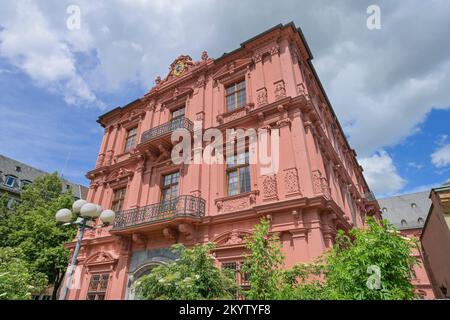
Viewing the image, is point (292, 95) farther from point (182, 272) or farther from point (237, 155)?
point (182, 272)

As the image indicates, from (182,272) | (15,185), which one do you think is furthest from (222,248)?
(15,185)

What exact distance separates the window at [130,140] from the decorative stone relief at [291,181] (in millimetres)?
11190

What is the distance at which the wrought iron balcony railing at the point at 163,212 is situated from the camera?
10.9 metres

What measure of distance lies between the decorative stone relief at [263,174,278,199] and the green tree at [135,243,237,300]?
146 inches

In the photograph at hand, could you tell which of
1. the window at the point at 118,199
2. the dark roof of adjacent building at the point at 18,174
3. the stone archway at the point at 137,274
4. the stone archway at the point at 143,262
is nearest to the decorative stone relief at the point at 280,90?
the stone archway at the point at 143,262

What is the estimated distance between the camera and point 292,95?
38.3ft

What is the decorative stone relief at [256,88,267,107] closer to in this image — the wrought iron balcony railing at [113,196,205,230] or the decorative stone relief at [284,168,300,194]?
the decorative stone relief at [284,168,300,194]

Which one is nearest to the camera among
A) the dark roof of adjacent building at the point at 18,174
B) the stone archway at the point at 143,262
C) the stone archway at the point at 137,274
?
the stone archway at the point at 143,262

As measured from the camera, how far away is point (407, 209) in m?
41.8

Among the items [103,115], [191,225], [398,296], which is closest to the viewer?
[398,296]

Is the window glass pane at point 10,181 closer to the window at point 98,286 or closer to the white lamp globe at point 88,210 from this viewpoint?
the window at point 98,286

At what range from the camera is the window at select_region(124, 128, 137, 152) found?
57.1 feet

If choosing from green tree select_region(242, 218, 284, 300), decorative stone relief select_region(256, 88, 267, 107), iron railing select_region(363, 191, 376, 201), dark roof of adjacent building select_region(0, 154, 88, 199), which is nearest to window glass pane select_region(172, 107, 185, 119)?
decorative stone relief select_region(256, 88, 267, 107)

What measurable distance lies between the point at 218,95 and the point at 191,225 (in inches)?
284
